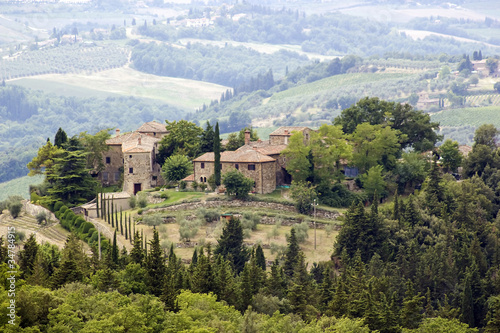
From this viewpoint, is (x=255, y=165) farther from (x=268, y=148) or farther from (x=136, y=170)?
(x=136, y=170)

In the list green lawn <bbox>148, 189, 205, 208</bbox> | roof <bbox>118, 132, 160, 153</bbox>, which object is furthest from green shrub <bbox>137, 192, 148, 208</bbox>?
roof <bbox>118, 132, 160, 153</bbox>

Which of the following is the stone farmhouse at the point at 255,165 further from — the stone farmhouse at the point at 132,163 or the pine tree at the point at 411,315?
the pine tree at the point at 411,315

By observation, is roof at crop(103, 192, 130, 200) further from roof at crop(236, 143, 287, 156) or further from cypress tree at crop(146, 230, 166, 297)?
cypress tree at crop(146, 230, 166, 297)

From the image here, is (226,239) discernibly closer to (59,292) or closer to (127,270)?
(127,270)

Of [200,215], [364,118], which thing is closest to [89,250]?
[200,215]

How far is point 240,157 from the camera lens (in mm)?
81375

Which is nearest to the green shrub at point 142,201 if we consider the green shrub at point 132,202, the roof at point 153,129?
the green shrub at point 132,202

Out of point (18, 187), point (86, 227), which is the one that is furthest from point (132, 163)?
Answer: point (18, 187)

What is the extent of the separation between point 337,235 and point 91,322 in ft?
113

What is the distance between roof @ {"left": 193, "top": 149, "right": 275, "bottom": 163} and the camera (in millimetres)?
80500

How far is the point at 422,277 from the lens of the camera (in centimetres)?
6606

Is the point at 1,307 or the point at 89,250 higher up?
the point at 1,307

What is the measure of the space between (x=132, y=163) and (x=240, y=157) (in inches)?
444

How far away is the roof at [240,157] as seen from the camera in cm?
8050
